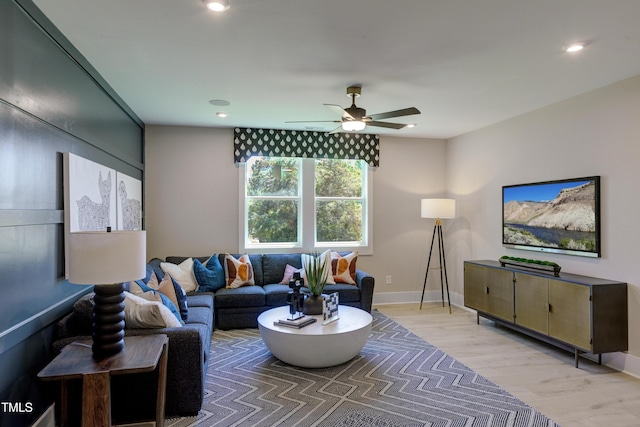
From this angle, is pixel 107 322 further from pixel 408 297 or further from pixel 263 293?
pixel 408 297

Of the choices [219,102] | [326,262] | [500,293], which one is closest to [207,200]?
[219,102]

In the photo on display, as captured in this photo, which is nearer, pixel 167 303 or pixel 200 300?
pixel 167 303

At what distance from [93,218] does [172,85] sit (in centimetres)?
140

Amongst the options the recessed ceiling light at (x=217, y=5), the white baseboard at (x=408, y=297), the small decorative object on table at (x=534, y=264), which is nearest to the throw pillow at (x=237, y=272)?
the white baseboard at (x=408, y=297)

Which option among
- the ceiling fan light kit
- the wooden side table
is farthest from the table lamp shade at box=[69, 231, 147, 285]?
the ceiling fan light kit

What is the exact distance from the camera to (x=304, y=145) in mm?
5441

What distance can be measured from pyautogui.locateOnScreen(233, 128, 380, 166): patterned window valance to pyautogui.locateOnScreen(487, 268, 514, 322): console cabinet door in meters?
2.35

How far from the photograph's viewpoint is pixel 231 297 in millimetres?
4453

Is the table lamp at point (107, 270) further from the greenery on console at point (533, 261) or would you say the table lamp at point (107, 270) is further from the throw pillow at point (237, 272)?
the greenery on console at point (533, 261)

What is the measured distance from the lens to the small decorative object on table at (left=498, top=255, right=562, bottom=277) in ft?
12.1

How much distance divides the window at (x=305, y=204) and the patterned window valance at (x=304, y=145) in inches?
7.1

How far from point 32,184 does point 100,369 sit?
45.5 inches

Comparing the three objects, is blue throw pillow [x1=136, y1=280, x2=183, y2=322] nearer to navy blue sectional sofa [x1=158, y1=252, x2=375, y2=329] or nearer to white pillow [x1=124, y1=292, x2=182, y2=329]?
white pillow [x1=124, y1=292, x2=182, y2=329]

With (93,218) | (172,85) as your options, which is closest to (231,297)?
(93,218)
